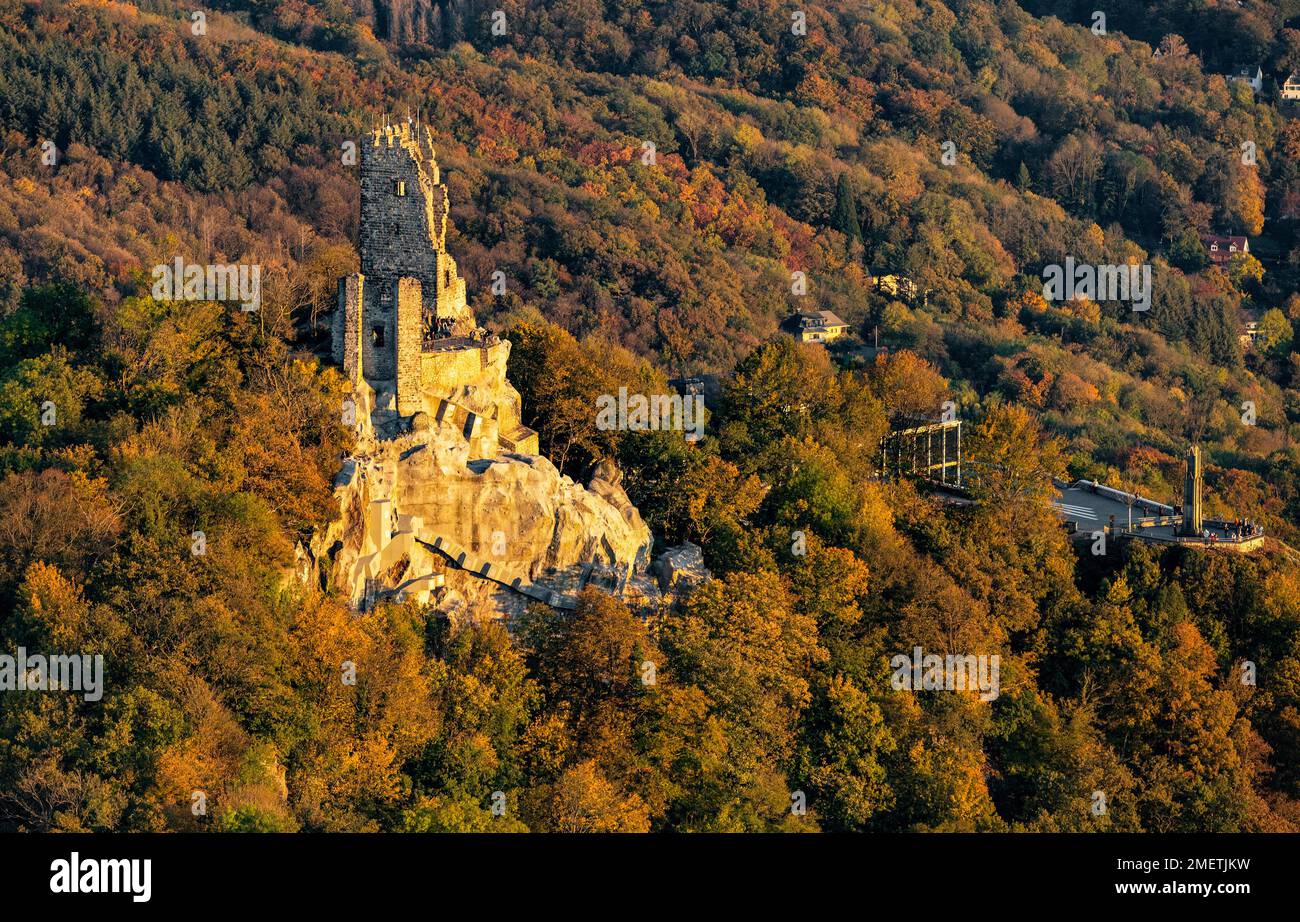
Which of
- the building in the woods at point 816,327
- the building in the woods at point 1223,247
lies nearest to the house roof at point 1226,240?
the building in the woods at point 1223,247

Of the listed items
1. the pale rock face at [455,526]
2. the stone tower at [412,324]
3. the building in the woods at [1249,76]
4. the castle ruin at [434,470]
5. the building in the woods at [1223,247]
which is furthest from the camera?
the building in the woods at [1249,76]

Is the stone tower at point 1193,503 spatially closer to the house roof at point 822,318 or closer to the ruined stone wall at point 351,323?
the ruined stone wall at point 351,323

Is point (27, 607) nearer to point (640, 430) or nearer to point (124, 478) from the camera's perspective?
point (124, 478)

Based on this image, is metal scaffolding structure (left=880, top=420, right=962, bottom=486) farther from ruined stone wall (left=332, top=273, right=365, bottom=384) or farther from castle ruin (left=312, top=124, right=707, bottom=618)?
ruined stone wall (left=332, top=273, right=365, bottom=384)

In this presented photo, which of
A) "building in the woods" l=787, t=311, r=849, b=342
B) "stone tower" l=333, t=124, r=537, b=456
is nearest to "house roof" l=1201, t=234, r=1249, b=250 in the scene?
"building in the woods" l=787, t=311, r=849, b=342

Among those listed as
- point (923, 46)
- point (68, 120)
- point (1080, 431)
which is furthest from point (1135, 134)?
point (68, 120)

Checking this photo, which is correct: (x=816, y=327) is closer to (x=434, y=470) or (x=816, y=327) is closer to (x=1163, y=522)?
(x=1163, y=522)

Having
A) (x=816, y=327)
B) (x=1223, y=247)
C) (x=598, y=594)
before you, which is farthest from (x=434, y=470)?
(x=1223, y=247)
